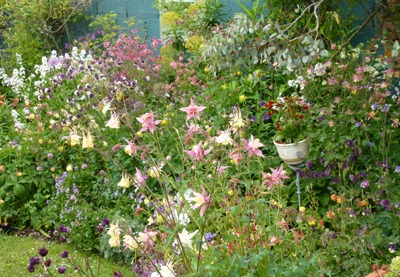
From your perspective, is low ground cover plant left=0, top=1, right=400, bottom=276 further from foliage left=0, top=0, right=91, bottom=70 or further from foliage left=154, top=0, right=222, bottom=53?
foliage left=0, top=0, right=91, bottom=70

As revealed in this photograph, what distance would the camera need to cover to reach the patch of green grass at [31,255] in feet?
15.4

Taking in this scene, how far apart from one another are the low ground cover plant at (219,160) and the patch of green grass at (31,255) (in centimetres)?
11

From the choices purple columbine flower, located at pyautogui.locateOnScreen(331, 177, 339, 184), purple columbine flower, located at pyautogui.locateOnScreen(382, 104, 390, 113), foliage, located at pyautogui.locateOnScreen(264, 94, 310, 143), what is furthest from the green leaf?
purple columbine flower, located at pyautogui.locateOnScreen(382, 104, 390, 113)

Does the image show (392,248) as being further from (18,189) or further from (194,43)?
(194,43)

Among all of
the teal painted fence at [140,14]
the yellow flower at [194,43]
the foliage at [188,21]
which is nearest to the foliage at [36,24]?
the teal painted fence at [140,14]

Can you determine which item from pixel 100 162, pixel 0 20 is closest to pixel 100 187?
pixel 100 162

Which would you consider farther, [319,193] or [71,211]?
[71,211]

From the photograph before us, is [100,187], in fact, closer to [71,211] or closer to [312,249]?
[71,211]

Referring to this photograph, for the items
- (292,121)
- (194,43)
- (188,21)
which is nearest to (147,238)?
(292,121)

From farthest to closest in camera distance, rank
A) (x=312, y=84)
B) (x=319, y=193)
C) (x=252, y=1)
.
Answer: (x=252, y=1), (x=312, y=84), (x=319, y=193)

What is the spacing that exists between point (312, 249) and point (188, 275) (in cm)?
116

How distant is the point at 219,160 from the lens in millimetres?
4645

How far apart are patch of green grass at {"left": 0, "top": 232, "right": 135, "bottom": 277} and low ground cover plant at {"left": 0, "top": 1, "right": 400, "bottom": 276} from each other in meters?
0.11

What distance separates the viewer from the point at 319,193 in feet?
16.0
